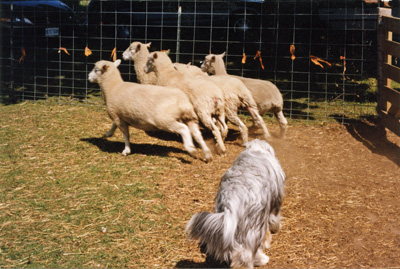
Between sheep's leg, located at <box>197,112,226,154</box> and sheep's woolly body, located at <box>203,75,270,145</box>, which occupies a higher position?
sheep's woolly body, located at <box>203,75,270,145</box>

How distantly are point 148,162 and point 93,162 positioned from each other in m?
0.85

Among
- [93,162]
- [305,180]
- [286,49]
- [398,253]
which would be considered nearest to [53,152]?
[93,162]

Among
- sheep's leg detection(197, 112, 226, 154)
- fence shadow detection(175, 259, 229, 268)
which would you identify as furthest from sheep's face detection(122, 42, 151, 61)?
fence shadow detection(175, 259, 229, 268)

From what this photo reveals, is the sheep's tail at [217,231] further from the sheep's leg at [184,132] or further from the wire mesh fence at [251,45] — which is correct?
the wire mesh fence at [251,45]

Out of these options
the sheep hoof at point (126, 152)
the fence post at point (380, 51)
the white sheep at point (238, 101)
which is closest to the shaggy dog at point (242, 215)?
the sheep hoof at point (126, 152)

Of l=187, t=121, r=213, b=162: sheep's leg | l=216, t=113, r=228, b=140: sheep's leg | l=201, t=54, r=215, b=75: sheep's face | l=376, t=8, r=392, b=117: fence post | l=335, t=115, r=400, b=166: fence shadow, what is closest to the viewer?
l=187, t=121, r=213, b=162: sheep's leg

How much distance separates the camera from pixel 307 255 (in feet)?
14.3

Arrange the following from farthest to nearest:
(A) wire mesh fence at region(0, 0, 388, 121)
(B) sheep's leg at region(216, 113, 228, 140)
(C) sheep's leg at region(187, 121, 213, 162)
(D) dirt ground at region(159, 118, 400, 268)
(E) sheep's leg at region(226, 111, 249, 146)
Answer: (A) wire mesh fence at region(0, 0, 388, 121), (E) sheep's leg at region(226, 111, 249, 146), (B) sheep's leg at region(216, 113, 228, 140), (C) sheep's leg at region(187, 121, 213, 162), (D) dirt ground at region(159, 118, 400, 268)

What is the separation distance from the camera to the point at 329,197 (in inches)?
227

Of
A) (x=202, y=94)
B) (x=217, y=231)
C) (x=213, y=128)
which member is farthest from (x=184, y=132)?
(x=217, y=231)

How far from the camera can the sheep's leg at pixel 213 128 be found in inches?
297

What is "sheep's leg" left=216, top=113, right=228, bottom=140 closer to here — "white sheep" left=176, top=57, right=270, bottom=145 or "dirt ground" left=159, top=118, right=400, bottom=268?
"white sheep" left=176, top=57, right=270, bottom=145

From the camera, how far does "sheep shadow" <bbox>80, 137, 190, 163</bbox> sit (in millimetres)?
7668

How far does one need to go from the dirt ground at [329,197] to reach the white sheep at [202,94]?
483mm
